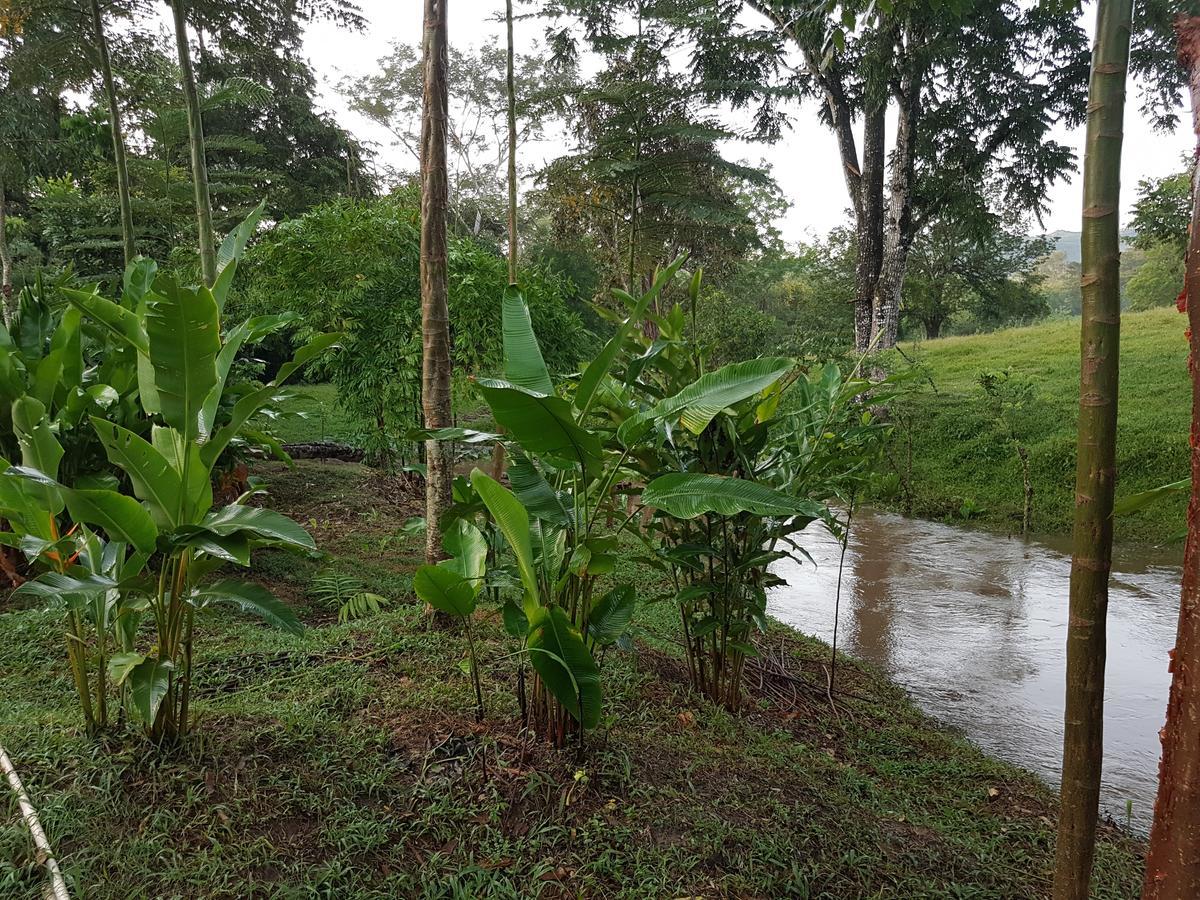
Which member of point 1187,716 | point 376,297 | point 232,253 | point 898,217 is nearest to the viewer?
point 1187,716

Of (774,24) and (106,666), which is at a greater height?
(774,24)

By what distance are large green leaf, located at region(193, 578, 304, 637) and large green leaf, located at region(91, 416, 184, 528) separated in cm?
19

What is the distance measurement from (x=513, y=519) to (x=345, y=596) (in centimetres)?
247

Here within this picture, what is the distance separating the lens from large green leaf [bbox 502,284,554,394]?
1.96 m

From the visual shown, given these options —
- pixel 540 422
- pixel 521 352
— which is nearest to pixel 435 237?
pixel 521 352

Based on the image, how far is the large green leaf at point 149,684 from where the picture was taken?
A: 5.31 feet

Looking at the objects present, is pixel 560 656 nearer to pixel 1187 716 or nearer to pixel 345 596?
pixel 1187 716

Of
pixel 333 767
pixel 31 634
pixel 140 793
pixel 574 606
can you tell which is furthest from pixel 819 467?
pixel 31 634

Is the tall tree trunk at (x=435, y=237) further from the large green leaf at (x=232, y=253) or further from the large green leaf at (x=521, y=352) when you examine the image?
the large green leaf at (x=521, y=352)

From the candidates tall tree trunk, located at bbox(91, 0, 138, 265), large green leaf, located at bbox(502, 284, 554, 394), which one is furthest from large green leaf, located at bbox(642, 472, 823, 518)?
tall tree trunk, located at bbox(91, 0, 138, 265)

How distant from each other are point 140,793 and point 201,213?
3251 mm

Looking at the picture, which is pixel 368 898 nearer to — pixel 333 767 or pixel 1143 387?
pixel 333 767

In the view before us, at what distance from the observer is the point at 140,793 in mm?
1676

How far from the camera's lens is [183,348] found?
1.70 metres
